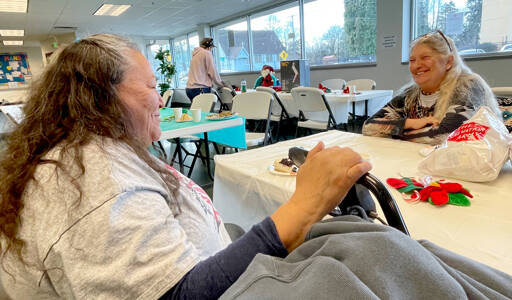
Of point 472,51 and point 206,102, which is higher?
point 472,51

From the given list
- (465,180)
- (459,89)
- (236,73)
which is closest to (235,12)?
(236,73)

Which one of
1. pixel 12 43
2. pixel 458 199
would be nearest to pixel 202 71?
pixel 458 199

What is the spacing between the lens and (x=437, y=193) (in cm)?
83

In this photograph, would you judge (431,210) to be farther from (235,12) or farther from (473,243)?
(235,12)

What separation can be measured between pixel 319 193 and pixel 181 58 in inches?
512

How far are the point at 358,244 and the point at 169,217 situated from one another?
33cm

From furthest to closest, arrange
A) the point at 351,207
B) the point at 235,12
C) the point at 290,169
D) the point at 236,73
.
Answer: the point at 236,73
the point at 235,12
the point at 290,169
the point at 351,207

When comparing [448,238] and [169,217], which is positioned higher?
[169,217]

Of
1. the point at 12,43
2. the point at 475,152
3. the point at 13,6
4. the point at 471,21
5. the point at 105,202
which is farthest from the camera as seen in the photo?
the point at 12,43

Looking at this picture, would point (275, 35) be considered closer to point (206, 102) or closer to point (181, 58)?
point (206, 102)

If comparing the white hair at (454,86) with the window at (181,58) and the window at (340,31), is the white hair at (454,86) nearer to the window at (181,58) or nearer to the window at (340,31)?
the window at (340,31)

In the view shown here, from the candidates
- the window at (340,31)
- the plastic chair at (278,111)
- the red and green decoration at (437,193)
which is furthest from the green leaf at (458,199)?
the window at (340,31)

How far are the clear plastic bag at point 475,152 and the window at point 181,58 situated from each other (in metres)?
12.1

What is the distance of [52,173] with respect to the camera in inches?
19.3
